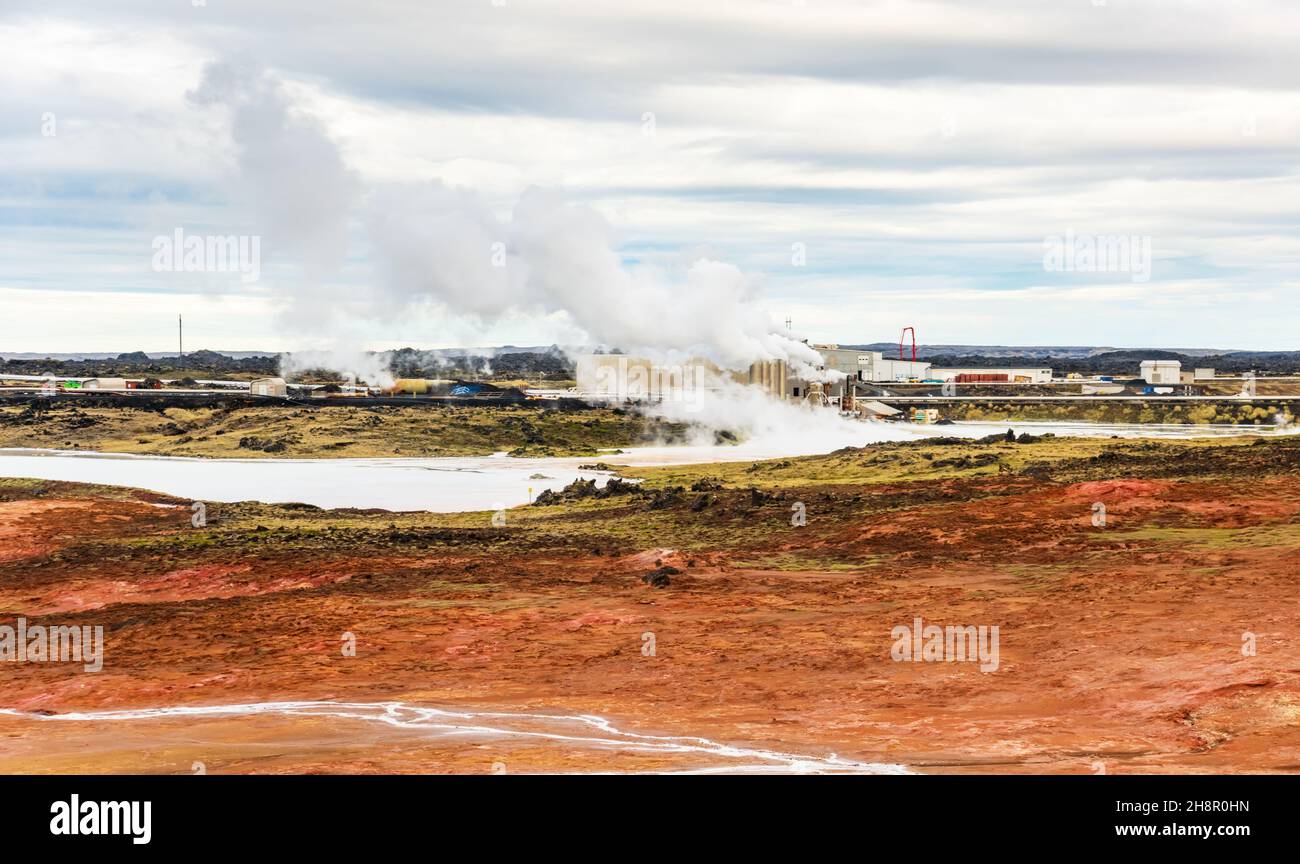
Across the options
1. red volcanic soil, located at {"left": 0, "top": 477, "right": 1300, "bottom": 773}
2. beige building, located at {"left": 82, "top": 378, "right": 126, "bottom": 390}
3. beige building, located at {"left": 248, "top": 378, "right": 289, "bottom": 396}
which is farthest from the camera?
beige building, located at {"left": 82, "top": 378, "right": 126, "bottom": 390}

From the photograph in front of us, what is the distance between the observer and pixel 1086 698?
100ft

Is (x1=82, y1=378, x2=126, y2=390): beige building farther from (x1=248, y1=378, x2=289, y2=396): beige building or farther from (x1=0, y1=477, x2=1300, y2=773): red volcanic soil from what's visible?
(x1=0, y1=477, x2=1300, y2=773): red volcanic soil

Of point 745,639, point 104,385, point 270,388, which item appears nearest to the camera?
point 745,639

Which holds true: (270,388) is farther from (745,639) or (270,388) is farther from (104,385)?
(745,639)

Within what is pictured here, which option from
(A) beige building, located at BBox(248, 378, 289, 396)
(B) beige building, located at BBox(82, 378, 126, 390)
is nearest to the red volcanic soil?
(A) beige building, located at BBox(248, 378, 289, 396)

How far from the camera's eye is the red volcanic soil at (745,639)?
27453 mm

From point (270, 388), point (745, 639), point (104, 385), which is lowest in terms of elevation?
point (745, 639)

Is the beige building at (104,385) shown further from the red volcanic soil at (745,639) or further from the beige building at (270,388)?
the red volcanic soil at (745,639)

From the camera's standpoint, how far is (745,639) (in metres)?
39.7

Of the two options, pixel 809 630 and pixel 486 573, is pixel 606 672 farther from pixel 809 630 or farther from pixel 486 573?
pixel 486 573

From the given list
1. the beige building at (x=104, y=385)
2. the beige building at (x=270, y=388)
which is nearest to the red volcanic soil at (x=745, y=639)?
the beige building at (x=270, y=388)

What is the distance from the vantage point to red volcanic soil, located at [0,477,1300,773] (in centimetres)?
2745

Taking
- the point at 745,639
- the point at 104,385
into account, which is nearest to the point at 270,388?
the point at 104,385
